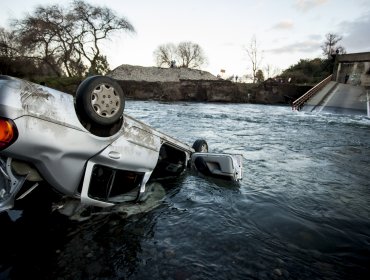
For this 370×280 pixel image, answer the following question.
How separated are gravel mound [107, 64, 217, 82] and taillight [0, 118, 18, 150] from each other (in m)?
46.1

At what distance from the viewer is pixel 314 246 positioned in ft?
9.41

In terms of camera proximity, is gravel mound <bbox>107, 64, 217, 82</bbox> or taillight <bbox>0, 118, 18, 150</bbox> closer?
taillight <bbox>0, 118, 18, 150</bbox>

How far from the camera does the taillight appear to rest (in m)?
2.08

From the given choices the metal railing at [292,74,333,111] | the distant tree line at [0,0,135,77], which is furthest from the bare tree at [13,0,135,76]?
the metal railing at [292,74,333,111]

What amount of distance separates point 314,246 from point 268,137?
7424mm

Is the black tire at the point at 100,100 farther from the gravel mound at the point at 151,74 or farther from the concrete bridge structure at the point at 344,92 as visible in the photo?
the gravel mound at the point at 151,74

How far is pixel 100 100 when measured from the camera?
8.52ft

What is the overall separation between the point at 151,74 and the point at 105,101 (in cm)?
4705

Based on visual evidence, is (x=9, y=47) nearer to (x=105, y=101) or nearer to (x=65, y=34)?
(x=65, y=34)

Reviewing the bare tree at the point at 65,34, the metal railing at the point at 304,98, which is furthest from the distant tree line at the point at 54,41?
the metal railing at the point at 304,98

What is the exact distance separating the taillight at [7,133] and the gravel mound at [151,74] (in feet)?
151

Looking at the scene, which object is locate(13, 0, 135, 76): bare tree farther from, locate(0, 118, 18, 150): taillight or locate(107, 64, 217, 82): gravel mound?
locate(0, 118, 18, 150): taillight

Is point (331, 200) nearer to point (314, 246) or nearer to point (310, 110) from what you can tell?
point (314, 246)

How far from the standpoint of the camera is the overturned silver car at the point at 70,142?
2.16m
